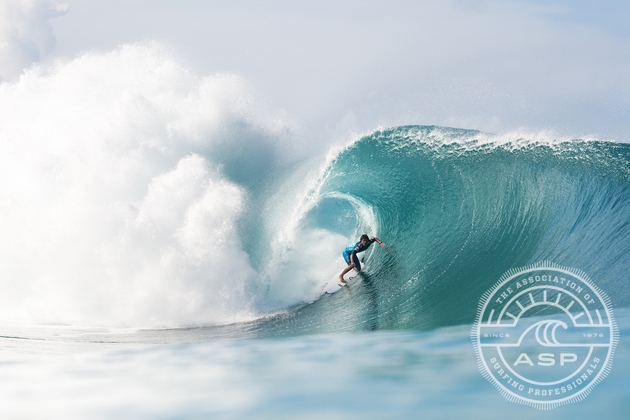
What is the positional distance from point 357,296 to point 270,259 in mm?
2001

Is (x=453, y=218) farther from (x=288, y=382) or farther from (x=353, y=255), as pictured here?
(x=288, y=382)

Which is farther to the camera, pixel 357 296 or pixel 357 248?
pixel 357 248

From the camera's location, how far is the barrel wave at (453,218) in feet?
27.2

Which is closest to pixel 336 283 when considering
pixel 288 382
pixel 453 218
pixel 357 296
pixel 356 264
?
pixel 356 264

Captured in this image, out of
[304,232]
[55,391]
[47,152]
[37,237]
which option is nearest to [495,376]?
[55,391]

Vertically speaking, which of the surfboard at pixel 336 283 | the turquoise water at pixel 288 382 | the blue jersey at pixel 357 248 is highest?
the blue jersey at pixel 357 248

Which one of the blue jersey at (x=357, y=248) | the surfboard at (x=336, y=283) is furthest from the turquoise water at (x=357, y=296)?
the blue jersey at (x=357, y=248)

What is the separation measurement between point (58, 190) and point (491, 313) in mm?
9035

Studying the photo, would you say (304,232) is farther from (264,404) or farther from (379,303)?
(264,404)

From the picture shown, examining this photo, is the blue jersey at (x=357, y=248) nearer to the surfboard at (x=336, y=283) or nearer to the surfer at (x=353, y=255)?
the surfer at (x=353, y=255)

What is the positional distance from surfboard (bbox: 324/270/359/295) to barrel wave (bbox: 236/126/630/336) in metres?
0.22

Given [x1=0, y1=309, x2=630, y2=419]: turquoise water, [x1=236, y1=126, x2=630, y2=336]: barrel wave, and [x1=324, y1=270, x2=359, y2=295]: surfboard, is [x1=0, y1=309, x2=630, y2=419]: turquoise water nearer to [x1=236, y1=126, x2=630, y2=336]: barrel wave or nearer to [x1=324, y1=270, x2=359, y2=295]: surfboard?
[x1=236, y1=126, x2=630, y2=336]: barrel wave

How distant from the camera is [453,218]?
1077cm

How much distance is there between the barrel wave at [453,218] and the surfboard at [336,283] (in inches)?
8.6
